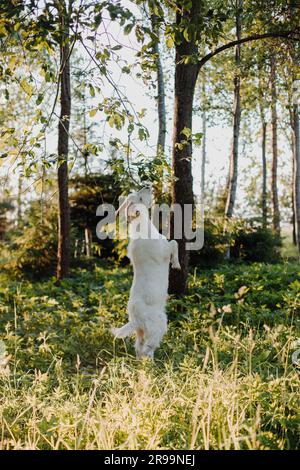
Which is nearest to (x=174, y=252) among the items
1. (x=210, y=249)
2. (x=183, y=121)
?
(x=183, y=121)

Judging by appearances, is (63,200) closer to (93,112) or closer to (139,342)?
(139,342)

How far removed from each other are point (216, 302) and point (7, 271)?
6.82 m

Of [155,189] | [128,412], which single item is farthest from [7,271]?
[128,412]

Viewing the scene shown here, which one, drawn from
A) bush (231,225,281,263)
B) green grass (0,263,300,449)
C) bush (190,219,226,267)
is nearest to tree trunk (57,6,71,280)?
green grass (0,263,300,449)

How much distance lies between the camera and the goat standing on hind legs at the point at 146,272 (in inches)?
239

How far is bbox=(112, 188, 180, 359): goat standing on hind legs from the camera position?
608 centimetres

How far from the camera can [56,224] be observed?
13.9 metres

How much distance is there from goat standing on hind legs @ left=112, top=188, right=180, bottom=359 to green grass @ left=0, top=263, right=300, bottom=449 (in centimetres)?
39

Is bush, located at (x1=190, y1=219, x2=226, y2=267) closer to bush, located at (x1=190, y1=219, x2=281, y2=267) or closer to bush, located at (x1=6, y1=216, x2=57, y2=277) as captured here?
bush, located at (x1=190, y1=219, x2=281, y2=267)

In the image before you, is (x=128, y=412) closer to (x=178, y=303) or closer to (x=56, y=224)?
(x=178, y=303)

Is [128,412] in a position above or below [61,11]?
below

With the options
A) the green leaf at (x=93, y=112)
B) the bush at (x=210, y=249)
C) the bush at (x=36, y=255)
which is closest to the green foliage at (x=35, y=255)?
the bush at (x=36, y=255)

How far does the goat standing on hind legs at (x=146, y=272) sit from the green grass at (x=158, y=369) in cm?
39

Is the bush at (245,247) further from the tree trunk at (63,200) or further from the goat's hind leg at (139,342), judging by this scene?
the goat's hind leg at (139,342)
